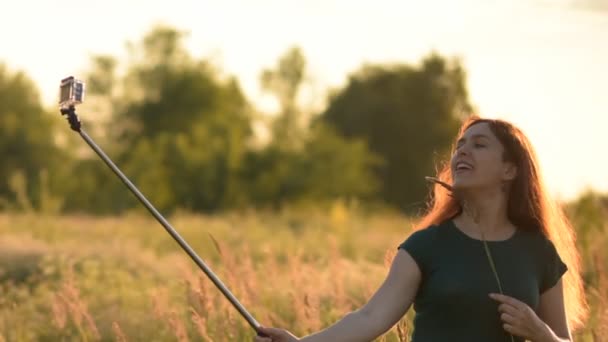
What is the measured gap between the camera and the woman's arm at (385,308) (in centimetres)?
377

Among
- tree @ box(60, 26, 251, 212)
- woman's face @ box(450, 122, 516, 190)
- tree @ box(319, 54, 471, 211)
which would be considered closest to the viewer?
woman's face @ box(450, 122, 516, 190)

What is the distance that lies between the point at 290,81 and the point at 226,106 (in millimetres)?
3278

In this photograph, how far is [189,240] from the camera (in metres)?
20.0

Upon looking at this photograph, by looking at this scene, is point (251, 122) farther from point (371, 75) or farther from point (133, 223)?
point (133, 223)

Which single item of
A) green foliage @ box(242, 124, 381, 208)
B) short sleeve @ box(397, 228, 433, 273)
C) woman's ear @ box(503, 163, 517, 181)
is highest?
woman's ear @ box(503, 163, 517, 181)

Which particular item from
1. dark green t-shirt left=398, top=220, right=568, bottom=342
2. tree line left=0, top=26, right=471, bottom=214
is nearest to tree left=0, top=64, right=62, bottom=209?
tree line left=0, top=26, right=471, bottom=214

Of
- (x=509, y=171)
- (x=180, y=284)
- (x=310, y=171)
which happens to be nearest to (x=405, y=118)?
(x=310, y=171)

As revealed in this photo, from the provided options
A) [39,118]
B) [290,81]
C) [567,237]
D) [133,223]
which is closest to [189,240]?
[133,223]

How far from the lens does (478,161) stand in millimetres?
3957

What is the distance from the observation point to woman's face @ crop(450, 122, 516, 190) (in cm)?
394

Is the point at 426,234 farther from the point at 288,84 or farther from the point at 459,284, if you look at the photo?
the point at 288,84

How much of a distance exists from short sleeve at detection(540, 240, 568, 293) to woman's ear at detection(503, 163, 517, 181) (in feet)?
0.83

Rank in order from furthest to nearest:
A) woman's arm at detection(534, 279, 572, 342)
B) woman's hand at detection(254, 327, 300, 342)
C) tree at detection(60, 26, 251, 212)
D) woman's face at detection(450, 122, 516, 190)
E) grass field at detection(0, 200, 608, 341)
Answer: tree at detection(60, 26, 251, 212), grass field at detection(0, 200, 608, 341), woman's arm at detection(534, 279, 572, 342), woman's face at detection(450, 122, 516, 190), woman's hand at detection(254, 327, 300, 342)

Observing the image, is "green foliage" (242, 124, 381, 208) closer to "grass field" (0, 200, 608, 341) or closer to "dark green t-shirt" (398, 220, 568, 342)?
Answer: "grass field" (0, 200, 608, 341)
